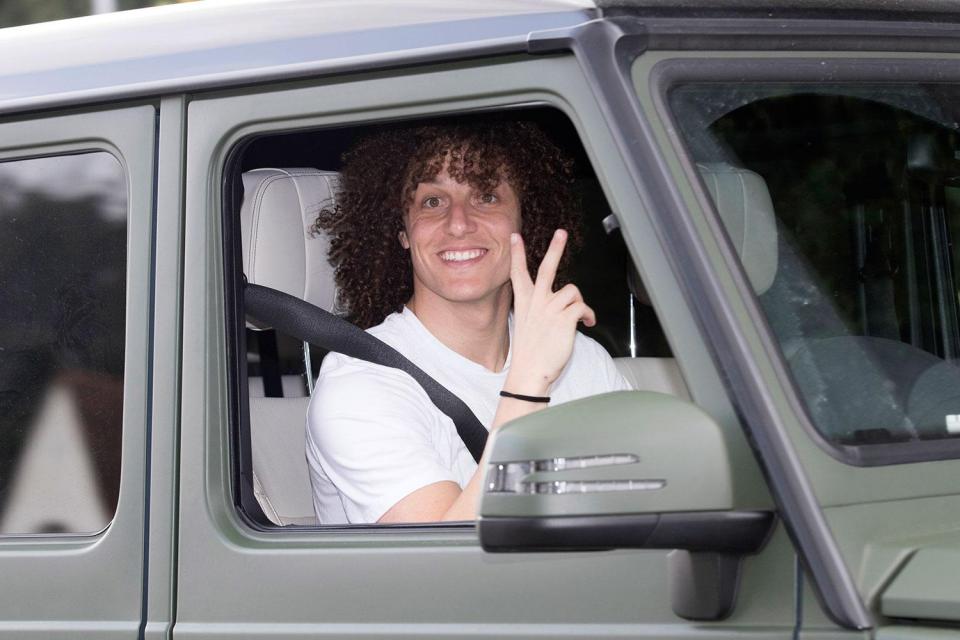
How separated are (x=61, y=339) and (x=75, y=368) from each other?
51 millimetres

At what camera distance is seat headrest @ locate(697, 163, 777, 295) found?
1709mm

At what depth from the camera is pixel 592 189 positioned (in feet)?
10.1

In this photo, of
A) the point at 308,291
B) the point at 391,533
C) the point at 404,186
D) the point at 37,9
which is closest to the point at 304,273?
the point at 308,291

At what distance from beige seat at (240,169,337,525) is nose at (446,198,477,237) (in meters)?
0.23

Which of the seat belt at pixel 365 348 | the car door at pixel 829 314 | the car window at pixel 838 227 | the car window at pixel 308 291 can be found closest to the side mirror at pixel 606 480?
the car door at pixel 829 314

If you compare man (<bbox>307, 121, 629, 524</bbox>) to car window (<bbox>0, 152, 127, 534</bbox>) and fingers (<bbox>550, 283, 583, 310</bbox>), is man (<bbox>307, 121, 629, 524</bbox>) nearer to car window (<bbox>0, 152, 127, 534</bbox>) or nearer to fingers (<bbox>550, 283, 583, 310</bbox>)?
fingers (<bbox>550, 283, 583, 310</bbox>)

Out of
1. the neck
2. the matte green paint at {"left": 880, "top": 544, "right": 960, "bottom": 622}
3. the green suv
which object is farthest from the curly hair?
the matte green paint at {"left": 880, "top": 544, "right": 960, "bottom": 622}

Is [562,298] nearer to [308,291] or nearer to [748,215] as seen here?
[748,215]

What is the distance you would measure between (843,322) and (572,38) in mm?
505

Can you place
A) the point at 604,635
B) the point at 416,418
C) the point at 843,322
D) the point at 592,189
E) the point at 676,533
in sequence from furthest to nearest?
the point at 592,189 < the point at 416,418 < the point at 843,322 < the point at 604,635 < the point at 676,533

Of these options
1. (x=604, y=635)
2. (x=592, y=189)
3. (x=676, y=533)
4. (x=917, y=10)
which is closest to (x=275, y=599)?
(x=604, y=635)

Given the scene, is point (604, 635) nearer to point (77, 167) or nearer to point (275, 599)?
point (275, 599)

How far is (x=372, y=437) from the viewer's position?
7.20 ft

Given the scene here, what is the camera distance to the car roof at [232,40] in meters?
1.81
